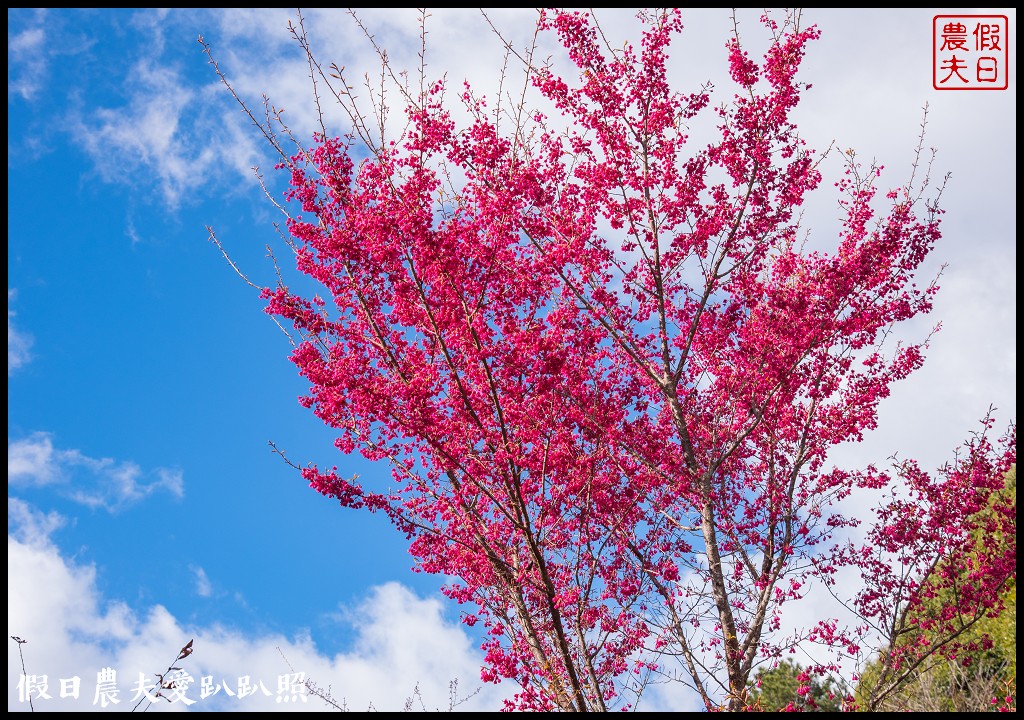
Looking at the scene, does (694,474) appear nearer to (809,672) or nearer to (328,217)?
(809,672)

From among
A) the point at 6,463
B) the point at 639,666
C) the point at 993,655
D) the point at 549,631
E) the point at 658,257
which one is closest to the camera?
the point at 6,463

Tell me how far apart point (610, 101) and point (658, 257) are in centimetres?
208

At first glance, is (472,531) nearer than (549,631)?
Yes

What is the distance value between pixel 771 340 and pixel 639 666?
167 inches

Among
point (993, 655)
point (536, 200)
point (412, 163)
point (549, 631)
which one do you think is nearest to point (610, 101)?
point (536, 200)

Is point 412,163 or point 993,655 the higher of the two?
point 412,163

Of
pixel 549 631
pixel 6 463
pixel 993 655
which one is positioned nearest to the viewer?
pixel 6 463

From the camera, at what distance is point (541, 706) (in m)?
8.37

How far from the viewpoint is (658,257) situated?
32.6 feet

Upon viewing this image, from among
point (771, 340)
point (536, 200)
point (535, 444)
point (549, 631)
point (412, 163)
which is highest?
point (536, 200)

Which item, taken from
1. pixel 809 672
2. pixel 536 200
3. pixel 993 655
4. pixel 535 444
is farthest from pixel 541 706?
pixel 993 655

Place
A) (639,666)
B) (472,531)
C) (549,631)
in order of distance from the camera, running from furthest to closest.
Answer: (639,666) → (549,631) → (472,531)

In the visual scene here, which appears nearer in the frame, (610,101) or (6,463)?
(6,463)

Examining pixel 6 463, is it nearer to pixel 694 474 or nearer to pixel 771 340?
pixel 694 474
